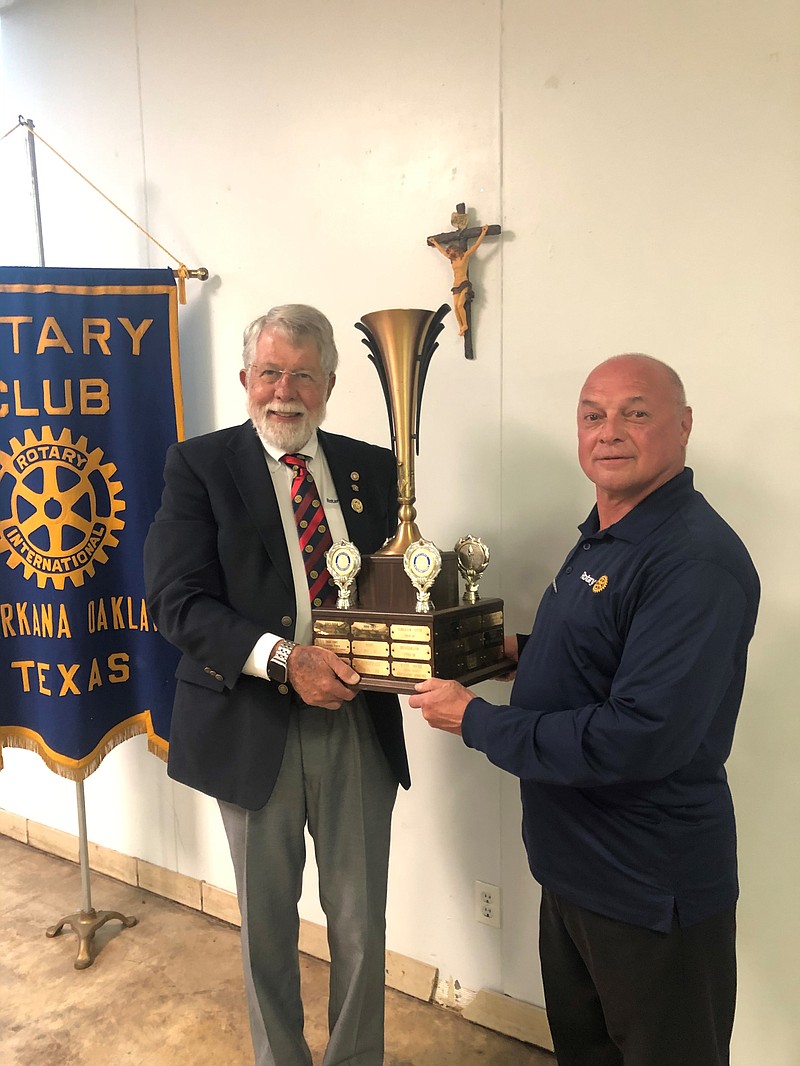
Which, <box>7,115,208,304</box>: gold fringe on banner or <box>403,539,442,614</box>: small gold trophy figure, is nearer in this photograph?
<box>403,539,442,614</box>: small gold trophy figure

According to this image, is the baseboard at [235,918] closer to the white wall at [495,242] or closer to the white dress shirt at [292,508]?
the white wall at [495,242]

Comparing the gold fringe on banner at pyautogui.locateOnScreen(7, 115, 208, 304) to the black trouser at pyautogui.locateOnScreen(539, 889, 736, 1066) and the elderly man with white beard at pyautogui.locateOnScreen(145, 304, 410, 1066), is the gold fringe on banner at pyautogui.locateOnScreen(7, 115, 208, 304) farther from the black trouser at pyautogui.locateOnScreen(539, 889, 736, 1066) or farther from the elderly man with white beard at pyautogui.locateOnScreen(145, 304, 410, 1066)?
the black trouser at pyautogui.locateOnScreen(539, 889, 736, 1066)

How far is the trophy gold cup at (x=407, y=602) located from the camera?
58.8 inches

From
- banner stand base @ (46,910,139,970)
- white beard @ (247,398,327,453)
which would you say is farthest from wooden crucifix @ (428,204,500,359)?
banner stand base @ (46,910,139,970)

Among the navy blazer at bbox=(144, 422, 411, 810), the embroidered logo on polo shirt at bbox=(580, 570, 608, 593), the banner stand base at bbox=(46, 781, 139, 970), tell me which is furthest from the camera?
the banner stand base at bbox=(46, 781, 139, 970)

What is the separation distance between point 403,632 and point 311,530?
340 millimetres

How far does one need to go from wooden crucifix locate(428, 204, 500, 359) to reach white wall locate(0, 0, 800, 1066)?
0.12ft

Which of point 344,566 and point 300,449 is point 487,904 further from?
point 300,449

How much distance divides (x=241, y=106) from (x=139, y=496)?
47.9 inches

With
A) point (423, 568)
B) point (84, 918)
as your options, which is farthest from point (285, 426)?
point (84, 918)

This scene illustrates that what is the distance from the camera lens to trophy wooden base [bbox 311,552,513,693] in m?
1.49

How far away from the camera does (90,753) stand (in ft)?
8.20

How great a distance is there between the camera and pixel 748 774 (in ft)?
5.76

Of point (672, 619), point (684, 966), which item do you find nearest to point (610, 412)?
point (672, 619)
